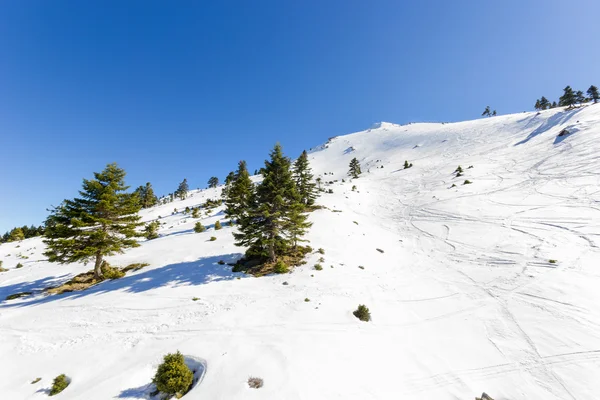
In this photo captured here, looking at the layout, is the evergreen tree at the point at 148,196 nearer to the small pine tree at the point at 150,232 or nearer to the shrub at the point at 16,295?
the small pine tree at the point at 150,232

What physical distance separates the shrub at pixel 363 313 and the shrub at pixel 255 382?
7763mm

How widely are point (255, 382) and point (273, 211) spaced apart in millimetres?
14372

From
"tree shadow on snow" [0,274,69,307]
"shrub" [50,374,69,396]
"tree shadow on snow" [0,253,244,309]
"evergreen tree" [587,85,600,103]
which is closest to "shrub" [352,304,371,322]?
"tree shadow on snow" [0,253,244,309]

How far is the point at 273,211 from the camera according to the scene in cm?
2253

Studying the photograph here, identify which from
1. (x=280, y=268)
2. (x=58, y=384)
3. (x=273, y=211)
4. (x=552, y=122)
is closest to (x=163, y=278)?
(x=280, y=268)

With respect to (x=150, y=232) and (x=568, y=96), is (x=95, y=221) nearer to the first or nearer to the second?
(x=150, y=232)

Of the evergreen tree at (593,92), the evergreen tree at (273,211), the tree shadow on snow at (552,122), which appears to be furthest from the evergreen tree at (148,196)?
the evergreen tree at (593,92)

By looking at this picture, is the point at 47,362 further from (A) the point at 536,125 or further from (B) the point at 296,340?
(A) the point at 536,125

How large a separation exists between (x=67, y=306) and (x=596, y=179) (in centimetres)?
6656

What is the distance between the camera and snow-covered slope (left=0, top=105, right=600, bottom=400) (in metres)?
10.5

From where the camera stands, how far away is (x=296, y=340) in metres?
12.5

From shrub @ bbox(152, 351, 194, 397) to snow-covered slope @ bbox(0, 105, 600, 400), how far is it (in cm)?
49

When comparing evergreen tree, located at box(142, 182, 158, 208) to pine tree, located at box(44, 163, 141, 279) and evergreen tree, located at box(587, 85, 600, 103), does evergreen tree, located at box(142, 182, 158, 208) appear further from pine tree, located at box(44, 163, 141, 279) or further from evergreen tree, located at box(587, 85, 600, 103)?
evergreen tree, located at box(587, 85, 600, 103)

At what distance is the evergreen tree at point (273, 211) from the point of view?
72.0 ft
